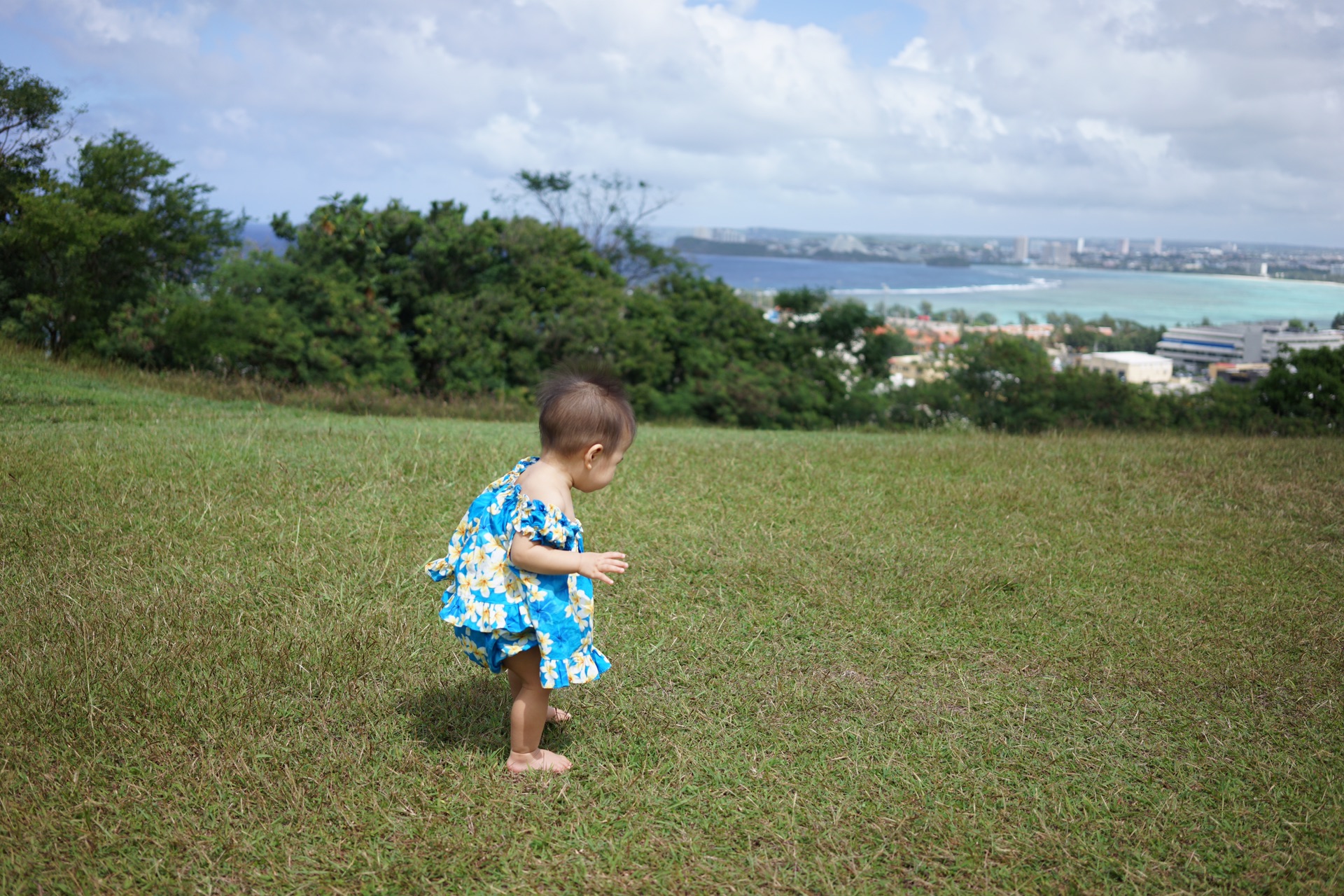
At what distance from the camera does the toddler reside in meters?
2.65

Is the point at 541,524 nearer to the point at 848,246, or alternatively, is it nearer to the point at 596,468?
the point at 596,468

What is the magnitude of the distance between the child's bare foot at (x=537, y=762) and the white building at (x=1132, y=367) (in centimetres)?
1685

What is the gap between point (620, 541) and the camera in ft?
16.7

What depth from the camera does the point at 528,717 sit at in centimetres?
279

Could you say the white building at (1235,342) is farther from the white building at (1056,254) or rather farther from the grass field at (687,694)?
the white building at (1056,254)

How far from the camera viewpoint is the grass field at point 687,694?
2439mm

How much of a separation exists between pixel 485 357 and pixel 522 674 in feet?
47.2

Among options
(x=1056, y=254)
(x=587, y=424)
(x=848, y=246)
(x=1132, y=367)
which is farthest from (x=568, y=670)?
(x=1056, y=254)

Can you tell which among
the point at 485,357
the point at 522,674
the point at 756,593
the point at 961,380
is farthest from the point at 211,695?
the point at 961,380

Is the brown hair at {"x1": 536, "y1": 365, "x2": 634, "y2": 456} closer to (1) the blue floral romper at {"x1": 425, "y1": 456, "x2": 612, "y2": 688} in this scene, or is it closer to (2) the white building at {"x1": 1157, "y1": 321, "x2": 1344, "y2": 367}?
(1) the blue floral romper at {"x1": 425, "y1": 456, "x2": 612, "y2": 688}

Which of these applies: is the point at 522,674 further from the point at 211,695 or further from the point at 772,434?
the point at 772,434

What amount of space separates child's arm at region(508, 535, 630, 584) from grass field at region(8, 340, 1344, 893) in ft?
2.19

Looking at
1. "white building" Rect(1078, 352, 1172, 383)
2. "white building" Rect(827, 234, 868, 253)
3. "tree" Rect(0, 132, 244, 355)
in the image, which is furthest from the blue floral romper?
"white building" Rect(827, 234, 868, 253)

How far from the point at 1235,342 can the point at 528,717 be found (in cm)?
2252
